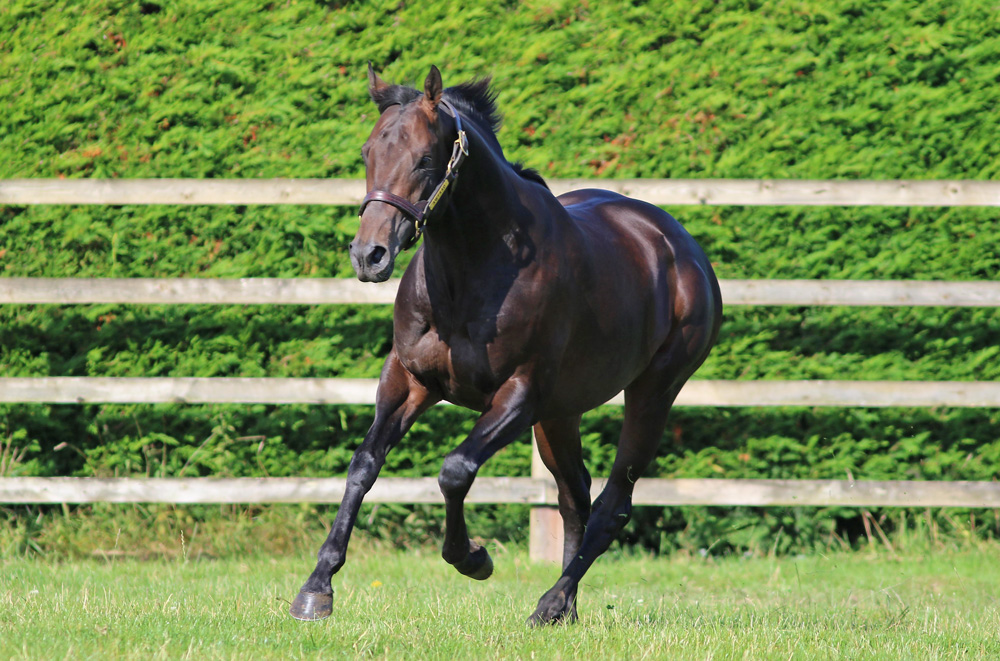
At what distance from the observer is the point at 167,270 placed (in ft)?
19.2

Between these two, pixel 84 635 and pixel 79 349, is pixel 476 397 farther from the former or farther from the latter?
pixel 79 349

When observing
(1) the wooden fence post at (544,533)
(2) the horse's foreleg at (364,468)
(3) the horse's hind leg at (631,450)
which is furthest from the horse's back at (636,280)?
(1) the wooden fence post at (544,533)

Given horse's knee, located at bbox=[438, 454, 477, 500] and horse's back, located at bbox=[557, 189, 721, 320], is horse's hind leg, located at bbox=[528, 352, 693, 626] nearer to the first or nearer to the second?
horse's back, located at bbox=[557, 189, 721, 320]

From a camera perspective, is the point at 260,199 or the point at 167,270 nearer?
the point at 260,199

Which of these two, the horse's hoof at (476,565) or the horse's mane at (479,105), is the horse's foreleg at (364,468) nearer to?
the horse's hoof at (476,565)

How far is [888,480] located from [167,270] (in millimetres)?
4108

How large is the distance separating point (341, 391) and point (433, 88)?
8.25 ft

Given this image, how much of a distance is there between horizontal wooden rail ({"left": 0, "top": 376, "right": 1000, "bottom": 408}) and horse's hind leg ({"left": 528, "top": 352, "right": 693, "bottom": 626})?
3.83ft

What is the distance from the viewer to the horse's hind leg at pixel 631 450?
4.08m

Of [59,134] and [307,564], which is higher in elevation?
[59,134]

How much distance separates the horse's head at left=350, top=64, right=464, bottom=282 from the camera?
3.00 metres

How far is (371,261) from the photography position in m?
2.98

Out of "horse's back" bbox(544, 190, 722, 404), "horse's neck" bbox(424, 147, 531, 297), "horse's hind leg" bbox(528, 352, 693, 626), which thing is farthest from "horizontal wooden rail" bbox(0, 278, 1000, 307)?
"horse's neck" bbox(424, 147, 531, 297)

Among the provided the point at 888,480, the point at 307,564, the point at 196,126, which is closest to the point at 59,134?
the point at 196,126
